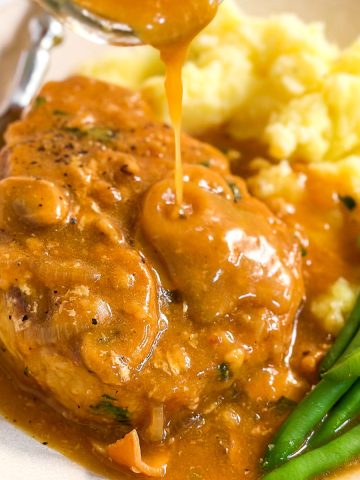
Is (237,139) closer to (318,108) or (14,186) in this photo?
(318,108)

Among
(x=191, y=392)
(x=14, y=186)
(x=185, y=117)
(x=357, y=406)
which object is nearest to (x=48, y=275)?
(x=14, y=186)

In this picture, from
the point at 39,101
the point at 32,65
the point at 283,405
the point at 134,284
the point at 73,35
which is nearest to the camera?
the point at 134,284

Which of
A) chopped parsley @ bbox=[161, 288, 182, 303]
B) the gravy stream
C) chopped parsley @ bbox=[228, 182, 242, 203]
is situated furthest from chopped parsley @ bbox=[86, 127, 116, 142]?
chopped parsley @ bbox=[161, 288, 182, 303]

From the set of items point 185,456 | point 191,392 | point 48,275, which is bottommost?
point 185,456

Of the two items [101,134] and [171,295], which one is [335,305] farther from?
[101,134]

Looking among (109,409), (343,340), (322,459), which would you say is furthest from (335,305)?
(109,409)

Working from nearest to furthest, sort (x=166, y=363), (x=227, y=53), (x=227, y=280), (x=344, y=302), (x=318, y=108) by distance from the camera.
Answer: (x=166, y=363) < (x=227, y=280) < (x=344, y=302) < (x=318, y=108) < (x=227, y=53)
